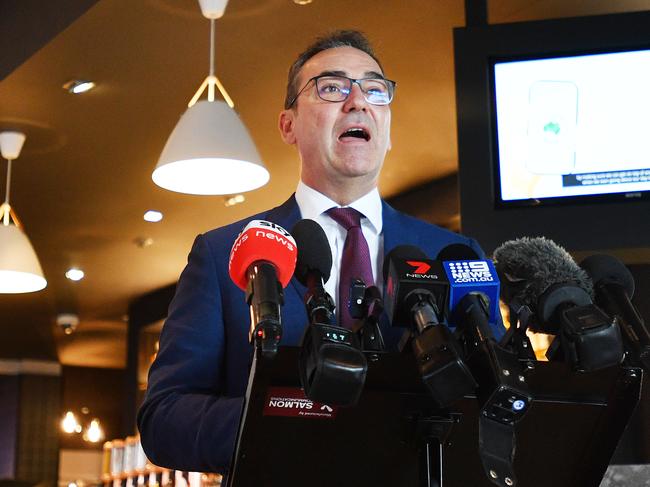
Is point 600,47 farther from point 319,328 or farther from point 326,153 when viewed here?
point 319,328

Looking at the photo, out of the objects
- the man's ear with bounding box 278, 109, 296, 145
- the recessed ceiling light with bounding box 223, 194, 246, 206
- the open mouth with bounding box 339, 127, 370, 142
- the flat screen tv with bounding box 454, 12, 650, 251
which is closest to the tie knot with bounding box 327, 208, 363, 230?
the open mouth with bounding box 339, 127, 370, 142

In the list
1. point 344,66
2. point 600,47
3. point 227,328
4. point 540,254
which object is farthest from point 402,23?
point 540,254

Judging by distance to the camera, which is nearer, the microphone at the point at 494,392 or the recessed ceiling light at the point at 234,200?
the microphone at the point at 494,392

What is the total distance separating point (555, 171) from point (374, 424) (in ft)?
8.30

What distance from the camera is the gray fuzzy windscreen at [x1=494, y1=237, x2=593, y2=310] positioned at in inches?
47.1

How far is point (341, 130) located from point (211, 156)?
225cm

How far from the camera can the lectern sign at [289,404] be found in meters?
1.07

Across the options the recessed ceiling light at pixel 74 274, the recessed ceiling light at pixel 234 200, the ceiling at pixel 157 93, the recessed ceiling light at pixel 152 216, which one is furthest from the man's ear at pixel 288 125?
the recessed ceiling light at pixel 74 274

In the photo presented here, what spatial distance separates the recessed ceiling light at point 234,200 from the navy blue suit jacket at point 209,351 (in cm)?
611

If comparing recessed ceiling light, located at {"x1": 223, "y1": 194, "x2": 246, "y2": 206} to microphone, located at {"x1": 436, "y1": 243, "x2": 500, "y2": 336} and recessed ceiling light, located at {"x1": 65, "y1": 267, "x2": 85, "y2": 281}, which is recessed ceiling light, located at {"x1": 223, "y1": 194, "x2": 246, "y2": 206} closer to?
recessed ceiling light, located at {"x1": 65, "y1": 267, "x2": 85, "y2": 281}

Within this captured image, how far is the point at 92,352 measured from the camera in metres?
14.8

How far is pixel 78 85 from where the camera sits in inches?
229

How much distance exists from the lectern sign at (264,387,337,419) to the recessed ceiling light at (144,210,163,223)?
24.2ft

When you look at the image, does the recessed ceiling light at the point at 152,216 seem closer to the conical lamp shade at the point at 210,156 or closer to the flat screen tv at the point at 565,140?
the conical lamp shade at the point at 210,156
